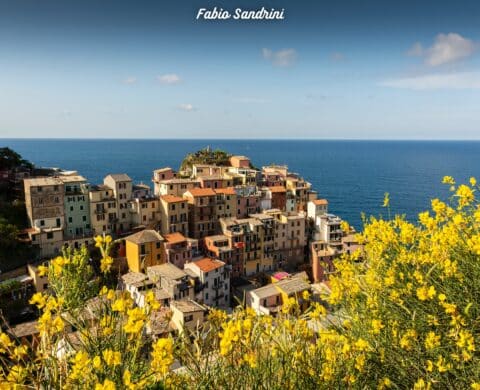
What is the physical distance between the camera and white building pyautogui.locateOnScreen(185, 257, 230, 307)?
1314 inches

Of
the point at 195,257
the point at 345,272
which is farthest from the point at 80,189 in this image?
the point at 345,272

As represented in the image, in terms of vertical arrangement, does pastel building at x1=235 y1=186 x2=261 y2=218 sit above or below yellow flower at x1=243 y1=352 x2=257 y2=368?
below

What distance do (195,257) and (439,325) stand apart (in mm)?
32359

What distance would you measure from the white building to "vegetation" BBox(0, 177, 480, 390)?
25509mm

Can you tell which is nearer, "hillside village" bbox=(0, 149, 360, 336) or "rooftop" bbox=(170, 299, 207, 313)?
"rooftop" bbox=(170, 299, 207, 313)

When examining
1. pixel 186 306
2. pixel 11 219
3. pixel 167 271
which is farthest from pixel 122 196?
pixel 186 306

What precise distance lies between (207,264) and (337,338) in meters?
28.4

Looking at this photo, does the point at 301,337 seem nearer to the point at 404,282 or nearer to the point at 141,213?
the point at 404,282

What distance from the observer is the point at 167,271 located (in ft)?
104

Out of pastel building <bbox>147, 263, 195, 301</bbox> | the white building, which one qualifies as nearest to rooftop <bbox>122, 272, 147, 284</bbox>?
pastel building <bbox>147, 263, 195, 301</bbox>

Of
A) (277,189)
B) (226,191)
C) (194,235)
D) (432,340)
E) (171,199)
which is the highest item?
(432,340)

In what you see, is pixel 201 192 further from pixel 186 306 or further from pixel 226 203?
pixel 186 306

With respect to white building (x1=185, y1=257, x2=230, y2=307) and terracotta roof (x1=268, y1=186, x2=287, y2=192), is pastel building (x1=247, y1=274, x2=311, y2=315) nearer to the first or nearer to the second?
white building (x1=185, y1=257, x2=230, y2=307)

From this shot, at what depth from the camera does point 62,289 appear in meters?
5.37
